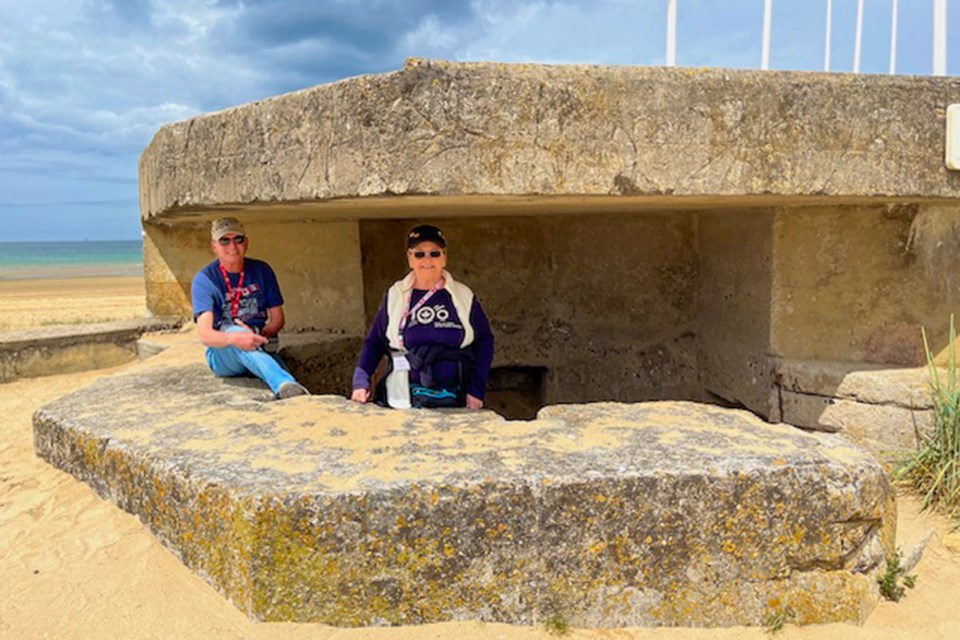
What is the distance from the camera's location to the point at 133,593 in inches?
86.6

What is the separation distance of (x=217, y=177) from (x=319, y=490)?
1890mm

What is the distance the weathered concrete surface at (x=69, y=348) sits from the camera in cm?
553

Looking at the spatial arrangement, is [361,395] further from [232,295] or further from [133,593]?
[133,593]

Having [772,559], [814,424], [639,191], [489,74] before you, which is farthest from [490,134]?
[814,424]

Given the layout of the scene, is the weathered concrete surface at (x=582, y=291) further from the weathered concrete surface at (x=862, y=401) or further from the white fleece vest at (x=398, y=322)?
the white fleece vest at (x=398, y=322)

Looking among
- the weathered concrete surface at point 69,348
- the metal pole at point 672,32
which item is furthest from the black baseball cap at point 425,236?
the weathered concrete surface at point 69,348

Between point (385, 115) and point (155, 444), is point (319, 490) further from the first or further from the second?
point (385, 115)

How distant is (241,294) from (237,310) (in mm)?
79

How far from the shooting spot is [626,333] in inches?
201

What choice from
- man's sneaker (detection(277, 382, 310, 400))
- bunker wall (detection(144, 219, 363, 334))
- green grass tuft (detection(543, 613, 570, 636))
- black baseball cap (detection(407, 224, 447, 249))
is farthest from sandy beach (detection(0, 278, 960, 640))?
bunker wall (detection(144, 219, 363, 334))

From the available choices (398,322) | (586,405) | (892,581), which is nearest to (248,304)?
(398,322)

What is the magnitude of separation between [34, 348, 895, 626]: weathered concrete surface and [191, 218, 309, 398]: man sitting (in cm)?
108

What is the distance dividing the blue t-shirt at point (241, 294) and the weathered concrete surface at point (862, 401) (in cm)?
254

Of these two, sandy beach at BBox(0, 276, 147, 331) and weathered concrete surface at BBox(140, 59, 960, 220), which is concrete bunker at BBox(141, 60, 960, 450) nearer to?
weathered concrete surface at BBox(140, 59, 960, 220)
